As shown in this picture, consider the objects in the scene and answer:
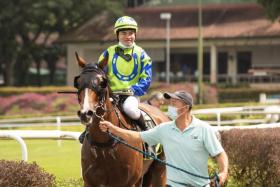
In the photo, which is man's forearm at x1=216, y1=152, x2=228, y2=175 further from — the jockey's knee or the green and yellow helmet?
the green and yellow helmet

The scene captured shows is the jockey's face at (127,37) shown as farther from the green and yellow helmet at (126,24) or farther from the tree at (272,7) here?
the tree at (272,7)

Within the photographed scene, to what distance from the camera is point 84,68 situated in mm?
6992

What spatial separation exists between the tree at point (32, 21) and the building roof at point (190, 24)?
1.26 meters

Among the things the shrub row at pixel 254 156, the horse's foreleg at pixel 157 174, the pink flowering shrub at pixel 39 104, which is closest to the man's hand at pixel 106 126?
the horse's foreleg at pixel 157 174

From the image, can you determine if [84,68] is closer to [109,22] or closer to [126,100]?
[126,100]

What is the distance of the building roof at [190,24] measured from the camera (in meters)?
45.4

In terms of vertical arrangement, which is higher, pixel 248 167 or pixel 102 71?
pixel 102 71

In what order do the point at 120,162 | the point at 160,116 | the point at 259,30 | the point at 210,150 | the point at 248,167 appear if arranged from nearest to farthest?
the point at 210,150 → the point at 120,162 → the point at 160,116 → the point at 248,167 → the point at 259,30

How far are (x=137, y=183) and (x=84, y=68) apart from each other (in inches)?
54.2

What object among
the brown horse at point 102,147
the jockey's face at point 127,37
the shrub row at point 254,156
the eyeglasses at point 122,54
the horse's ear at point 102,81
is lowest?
the shrub row at point 254,156

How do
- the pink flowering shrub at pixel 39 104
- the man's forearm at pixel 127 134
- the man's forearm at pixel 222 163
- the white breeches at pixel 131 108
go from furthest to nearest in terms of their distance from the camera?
the pink flowering shrub at pixel 39 104
the white breeches at pixel 131 108
the man's forearm at pixel 127 134
the man's forearm at pixel 222 163

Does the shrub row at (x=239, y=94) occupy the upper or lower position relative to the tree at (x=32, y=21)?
lower

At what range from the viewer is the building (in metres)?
45.1

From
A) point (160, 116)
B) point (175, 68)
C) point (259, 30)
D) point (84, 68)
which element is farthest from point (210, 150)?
point (175, 68)
